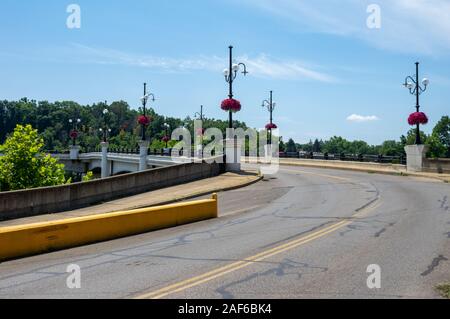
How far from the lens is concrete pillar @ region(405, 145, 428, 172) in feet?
111

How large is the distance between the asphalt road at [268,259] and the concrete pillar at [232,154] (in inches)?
508

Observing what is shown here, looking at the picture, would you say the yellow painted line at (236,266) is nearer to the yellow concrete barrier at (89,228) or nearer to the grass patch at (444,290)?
the grass patch at (444,290)

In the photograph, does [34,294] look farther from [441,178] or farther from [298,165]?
[298,165]

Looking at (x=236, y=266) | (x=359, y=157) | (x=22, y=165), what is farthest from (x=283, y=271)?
(x=359, y=157)

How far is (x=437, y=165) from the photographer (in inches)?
1298

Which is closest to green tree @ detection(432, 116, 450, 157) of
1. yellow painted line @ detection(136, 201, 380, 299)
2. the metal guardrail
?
the metal guardrail

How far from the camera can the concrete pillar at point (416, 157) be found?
33.8m

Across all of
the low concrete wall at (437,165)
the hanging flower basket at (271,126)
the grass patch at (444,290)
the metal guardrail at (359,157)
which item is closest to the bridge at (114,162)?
the hanging flower basket at (271,126)

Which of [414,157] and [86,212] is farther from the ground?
[414,157]

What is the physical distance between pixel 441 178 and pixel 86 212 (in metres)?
21.7

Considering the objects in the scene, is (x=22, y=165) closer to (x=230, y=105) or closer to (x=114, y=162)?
(x=230, y=105)

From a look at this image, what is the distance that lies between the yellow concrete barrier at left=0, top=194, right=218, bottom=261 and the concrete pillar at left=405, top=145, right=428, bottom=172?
22.4m

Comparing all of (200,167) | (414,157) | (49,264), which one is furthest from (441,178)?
(49,264)
